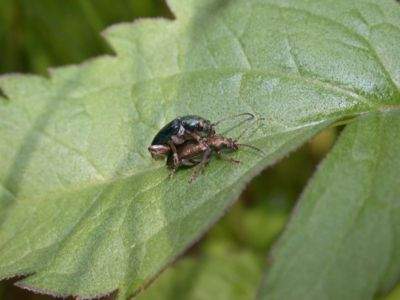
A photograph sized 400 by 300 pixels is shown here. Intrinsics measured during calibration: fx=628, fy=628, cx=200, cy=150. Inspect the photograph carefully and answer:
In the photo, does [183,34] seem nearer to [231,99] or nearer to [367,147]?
[231,99]

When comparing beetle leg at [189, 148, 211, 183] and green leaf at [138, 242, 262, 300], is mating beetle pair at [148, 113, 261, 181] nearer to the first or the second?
beetle leg at [189, 148, 211, 183]

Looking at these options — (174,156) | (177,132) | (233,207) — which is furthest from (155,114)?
(233,207)

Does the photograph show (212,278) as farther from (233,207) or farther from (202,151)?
(202,151)

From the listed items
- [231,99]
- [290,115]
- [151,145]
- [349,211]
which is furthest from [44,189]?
[349,211]

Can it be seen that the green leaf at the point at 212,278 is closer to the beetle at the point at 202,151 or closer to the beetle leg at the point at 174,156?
the beetle at the point at 202,151

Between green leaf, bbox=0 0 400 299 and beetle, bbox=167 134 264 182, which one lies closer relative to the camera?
green leaf, bbox=0 0 400 299

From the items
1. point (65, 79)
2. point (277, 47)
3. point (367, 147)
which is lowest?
point (367, 147)

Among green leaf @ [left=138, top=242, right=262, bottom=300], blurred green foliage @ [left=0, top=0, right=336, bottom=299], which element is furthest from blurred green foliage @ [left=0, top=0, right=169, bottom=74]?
green leaf @ [left=138, top=242, right=262, bottom=300]
